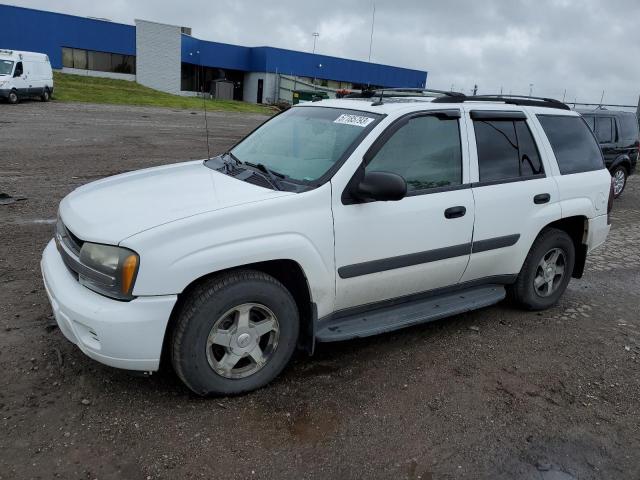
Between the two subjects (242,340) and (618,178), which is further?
(618,178)

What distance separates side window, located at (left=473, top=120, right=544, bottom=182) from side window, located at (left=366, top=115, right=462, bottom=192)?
27 cm

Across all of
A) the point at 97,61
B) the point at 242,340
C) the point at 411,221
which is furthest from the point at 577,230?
the point at 97,61

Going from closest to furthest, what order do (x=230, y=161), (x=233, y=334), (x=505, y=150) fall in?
(x=233, y=334) < (x=230, y=161) < (x=505, y=150)

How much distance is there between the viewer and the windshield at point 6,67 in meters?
23.9

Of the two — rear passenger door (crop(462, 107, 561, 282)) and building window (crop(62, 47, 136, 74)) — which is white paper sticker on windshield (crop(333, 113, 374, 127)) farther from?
building window (crop(62, 47, 136, 74))

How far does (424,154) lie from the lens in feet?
13.0

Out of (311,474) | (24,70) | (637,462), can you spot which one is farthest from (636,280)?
→ (24,70)

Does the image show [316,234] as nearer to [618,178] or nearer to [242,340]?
[242,340]

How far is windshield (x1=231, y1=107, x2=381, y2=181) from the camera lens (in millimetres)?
3699

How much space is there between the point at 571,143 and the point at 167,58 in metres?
47.9

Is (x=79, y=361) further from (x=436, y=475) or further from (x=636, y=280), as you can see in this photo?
(x=636, y=280)

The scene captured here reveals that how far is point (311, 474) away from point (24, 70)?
2746 centimetres

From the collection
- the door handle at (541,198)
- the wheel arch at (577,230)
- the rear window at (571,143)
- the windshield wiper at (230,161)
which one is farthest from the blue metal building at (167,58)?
the door handle at (541,198)

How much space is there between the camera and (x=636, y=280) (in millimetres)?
6250
